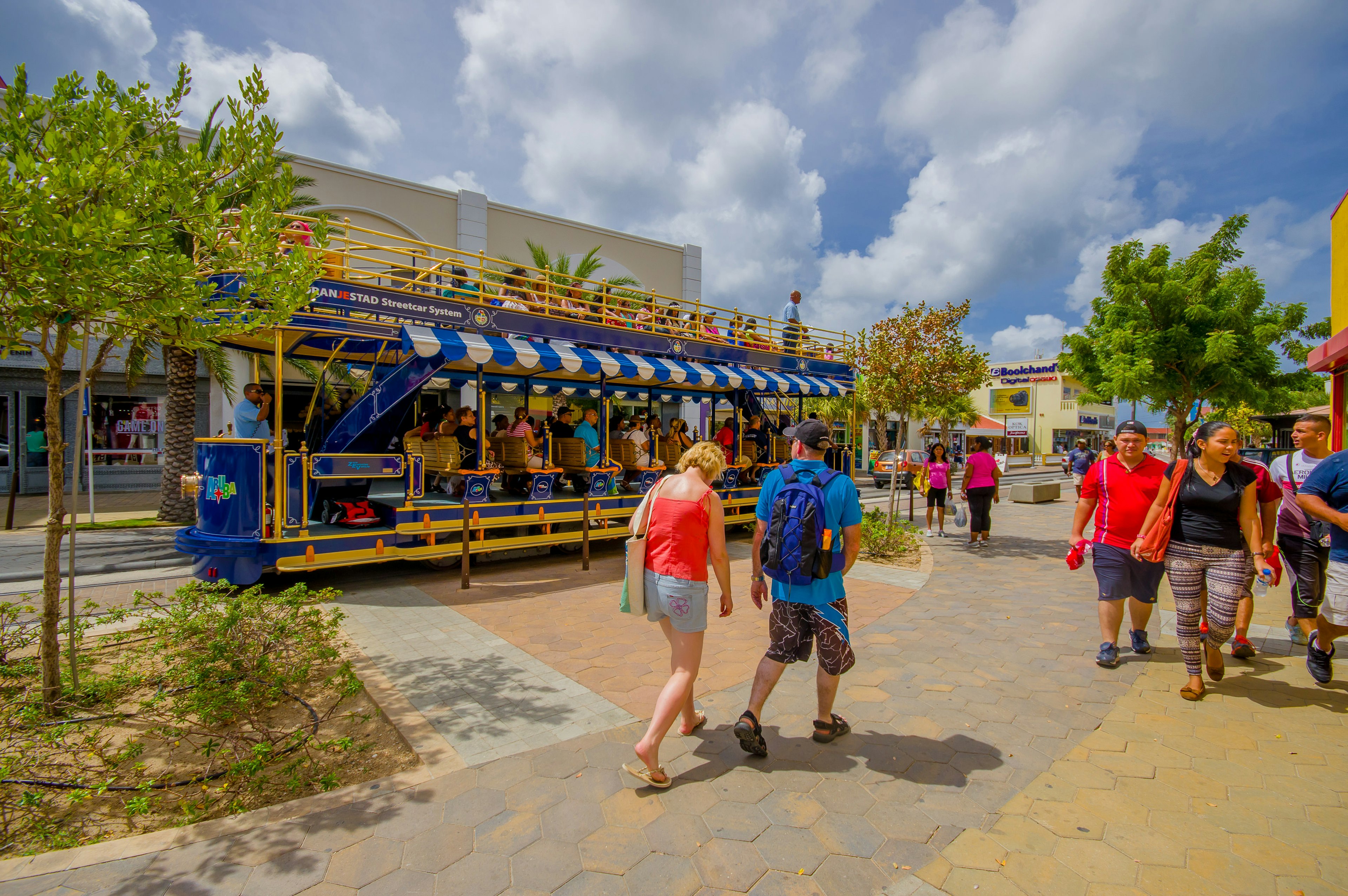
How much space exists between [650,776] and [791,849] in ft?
2.50

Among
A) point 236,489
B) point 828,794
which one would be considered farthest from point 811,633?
point 236,489

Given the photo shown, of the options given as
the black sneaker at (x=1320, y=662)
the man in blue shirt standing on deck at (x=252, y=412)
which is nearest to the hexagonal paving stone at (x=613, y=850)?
the black sneaker at (x=1320, y=662)

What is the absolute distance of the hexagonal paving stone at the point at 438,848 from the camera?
268 centimetres

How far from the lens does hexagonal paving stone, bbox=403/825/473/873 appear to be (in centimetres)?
268

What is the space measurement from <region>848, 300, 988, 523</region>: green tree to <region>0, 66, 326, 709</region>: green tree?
8.95 metres

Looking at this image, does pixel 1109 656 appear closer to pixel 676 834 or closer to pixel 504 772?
pixel 676 834

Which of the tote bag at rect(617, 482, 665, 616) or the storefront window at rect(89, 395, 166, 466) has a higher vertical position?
the storefront window at rect(89, 395, 166, 466)

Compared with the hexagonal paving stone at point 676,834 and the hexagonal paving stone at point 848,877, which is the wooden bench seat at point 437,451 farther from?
the hexagonal paving stone at point 848,877

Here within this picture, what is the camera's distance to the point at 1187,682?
4547mm

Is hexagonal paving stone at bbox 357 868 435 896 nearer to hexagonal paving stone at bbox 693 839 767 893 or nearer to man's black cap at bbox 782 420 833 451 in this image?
hexagonal paving stone at bbox 693 839 767 893

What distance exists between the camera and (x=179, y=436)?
12.7m

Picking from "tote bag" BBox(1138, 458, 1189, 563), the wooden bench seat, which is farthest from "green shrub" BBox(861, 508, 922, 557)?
the wooden bench seat

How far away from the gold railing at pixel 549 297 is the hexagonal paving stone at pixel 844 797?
189 inches

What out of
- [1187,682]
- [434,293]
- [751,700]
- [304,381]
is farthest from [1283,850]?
[304,381]
